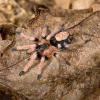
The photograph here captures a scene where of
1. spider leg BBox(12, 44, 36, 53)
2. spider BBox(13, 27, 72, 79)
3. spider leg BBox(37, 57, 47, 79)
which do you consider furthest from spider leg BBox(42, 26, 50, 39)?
spider leg BBox(37, 57, 47, 79)

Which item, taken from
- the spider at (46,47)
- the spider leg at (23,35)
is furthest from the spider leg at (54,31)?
the spider leg at (23,35)

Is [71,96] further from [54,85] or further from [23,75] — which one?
[23,75]

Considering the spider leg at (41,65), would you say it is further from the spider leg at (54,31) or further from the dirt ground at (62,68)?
the spider leg at (54,31)

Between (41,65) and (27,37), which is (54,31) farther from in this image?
(41,65)

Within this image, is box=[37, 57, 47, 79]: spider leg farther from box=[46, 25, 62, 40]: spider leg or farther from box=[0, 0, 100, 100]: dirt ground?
box=[46, 25, 62, 40]: spider leg

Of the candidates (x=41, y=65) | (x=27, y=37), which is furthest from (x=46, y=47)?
(x=27, y=37)

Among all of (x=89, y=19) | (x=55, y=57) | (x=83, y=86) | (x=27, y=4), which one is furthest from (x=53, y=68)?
(x=27, y=4)
